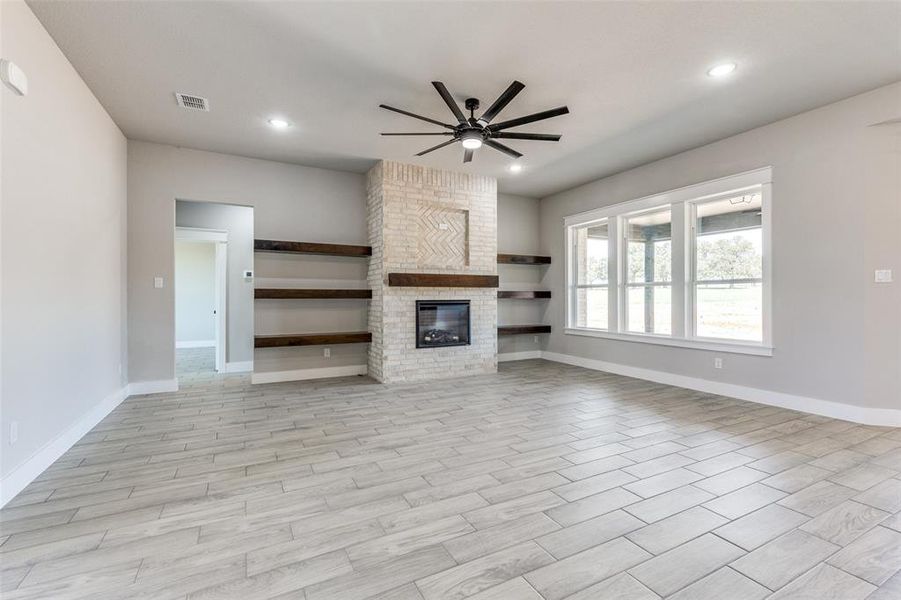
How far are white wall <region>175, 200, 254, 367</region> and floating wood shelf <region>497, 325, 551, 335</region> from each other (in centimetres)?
400

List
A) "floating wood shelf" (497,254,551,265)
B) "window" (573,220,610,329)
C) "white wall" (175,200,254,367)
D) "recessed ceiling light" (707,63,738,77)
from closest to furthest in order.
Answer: "recessed ceiling light" (707,63,738,77) → "white wall" (175,200,254,367) → "window" (573,220,610,329) → "floating wood shelf" (497,254,551,265)

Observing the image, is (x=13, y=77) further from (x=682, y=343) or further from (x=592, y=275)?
(x=592, y=275)

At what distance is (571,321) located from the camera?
690cm

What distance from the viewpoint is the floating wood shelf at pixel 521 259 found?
676cm

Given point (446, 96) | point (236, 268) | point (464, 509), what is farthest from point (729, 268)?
point (236, 268)

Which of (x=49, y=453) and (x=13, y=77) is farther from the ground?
(x=13, y=77)

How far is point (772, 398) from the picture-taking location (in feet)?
13.9

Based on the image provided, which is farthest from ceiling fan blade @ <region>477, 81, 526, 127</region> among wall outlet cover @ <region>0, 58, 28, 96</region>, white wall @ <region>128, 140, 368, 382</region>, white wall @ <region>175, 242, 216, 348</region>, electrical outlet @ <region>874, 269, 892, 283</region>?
white wall @ <region>175, 242, 216, 348</region>

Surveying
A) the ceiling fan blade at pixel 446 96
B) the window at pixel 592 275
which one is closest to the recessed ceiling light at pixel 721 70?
the ceiling fan blade at pixel 446 96

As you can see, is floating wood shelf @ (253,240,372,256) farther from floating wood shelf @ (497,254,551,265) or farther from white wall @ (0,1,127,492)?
floating wood shelf @ (497,254,551,265)

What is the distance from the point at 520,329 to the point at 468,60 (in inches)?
179

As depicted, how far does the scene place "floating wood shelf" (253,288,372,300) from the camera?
204 inches

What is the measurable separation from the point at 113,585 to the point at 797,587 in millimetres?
2691

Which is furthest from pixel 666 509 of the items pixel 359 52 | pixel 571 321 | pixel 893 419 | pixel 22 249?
pixel 571 321
